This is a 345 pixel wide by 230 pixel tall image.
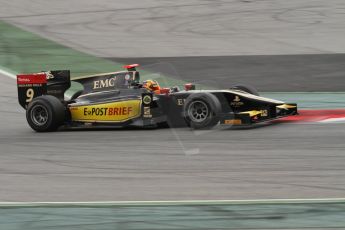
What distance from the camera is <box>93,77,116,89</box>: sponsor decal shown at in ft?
40.5

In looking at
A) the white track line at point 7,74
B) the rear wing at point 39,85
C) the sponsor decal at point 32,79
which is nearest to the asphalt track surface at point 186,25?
the white track line at point 7,74

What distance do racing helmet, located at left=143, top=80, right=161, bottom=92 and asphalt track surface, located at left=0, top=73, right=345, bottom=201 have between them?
0.71 metres

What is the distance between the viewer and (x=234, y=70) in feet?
56.9

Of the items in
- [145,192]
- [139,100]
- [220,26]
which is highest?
[220,26]

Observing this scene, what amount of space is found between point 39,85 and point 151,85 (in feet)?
6.39

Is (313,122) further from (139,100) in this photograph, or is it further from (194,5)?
(194,5)

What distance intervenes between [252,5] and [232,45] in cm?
523

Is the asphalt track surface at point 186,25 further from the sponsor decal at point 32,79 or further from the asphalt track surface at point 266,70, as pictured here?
the sponsor decal at point 32,79

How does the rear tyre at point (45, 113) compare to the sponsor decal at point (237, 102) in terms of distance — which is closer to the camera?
the sponsor decal at point (237, 102)

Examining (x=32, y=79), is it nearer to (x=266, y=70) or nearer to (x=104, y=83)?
(x=104, y=83)

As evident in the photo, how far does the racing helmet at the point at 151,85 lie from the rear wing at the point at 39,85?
154cm

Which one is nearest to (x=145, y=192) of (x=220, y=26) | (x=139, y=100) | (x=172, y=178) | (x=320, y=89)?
(x=172, y=178)

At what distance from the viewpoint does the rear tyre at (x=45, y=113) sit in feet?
39.9

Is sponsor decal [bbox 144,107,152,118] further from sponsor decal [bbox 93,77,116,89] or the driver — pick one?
sponsor decal [bbox 93,77,116,89]
